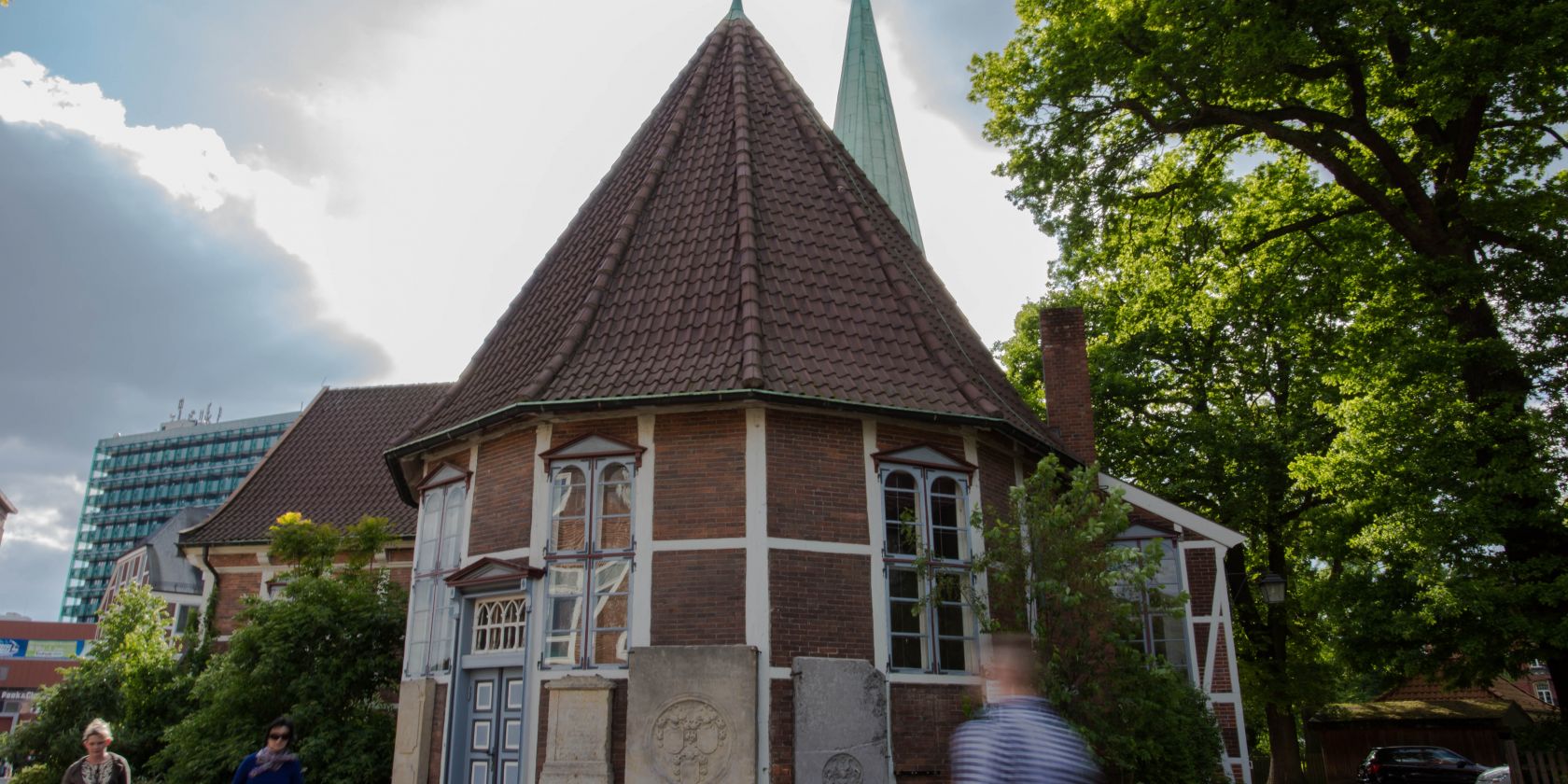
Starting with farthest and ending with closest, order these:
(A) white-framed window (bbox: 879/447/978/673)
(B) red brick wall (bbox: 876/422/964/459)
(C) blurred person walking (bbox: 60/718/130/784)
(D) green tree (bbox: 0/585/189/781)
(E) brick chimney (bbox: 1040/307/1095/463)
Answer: (D) green tree (bbox: 0/585/189/781) < (E) brick chimney (bbox: 1040/307/1095/463) < (B) red brick wall (bbox: 876/422/964/459) < (A) white-framed window (bbox: 879/447/978/673) < (C) blurred person walking (bbox: 60/718/130/784)

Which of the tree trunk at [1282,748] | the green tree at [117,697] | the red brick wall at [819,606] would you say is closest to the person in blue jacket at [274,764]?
the red brick wall at [819,606]

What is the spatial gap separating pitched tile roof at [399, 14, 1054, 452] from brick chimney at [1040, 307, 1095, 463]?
960mm

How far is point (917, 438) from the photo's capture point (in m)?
12.0

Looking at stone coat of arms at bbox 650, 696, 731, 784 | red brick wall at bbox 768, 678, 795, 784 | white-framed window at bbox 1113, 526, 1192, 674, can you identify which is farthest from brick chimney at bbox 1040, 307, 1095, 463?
stone coat of arms at bbox 650, 696, 731, 784

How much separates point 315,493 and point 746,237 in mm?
17486

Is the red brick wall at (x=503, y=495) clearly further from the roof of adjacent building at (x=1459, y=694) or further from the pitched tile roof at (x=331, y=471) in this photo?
the roof of adjacent building at (x=1459, y=694)

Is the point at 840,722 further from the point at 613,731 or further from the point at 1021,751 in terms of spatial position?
the point at 1021,751

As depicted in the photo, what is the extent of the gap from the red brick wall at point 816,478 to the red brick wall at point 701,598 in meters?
0.64

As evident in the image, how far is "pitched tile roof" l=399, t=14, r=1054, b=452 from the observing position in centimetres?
1180

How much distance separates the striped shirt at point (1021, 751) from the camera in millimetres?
5230

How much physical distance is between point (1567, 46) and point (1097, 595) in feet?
32.9

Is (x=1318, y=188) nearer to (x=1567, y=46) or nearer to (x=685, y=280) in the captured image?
(x=1567, y=46)

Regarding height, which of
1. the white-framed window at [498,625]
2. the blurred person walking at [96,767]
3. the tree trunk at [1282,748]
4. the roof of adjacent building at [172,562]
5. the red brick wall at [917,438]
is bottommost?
the tree trunk at [1282,748]

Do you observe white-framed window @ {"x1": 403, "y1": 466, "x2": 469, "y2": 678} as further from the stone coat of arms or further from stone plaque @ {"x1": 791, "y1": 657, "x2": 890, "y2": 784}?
stone plaque @ {"x1": 791, "y1": 657, "x2": 890, "y2": 784}
